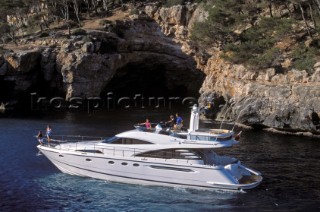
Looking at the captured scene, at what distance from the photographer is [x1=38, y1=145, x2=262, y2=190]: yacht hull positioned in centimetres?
2648

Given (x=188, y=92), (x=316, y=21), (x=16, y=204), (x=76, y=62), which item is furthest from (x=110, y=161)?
(x=188, y=92)

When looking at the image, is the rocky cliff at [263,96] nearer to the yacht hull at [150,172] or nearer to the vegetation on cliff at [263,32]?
the vegetation on cliff at [263,32]

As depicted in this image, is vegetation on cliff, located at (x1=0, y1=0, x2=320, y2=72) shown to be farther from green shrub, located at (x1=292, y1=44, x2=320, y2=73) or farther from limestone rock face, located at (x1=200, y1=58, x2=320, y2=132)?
limestone rock face, located at (x1=200, y1=58, x2=320, y2=132)

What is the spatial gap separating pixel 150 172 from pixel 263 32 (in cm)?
3209

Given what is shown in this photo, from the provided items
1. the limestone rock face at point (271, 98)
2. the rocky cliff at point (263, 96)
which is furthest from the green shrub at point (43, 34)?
the limestone rock face at point (271, 98)

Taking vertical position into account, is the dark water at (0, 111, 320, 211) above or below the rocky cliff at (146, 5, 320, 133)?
below

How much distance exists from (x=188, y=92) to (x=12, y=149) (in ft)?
166

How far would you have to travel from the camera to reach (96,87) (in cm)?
7012

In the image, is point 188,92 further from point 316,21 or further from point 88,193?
point 88,193

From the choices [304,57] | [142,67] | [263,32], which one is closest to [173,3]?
[142,67]

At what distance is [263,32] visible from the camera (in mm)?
53656

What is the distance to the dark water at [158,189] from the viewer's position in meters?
24.2

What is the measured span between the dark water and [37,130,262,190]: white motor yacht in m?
0.50

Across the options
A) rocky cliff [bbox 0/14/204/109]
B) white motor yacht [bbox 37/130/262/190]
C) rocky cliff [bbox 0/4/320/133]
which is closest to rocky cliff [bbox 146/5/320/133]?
rocky cliff [bbox 0/4/320/133]
